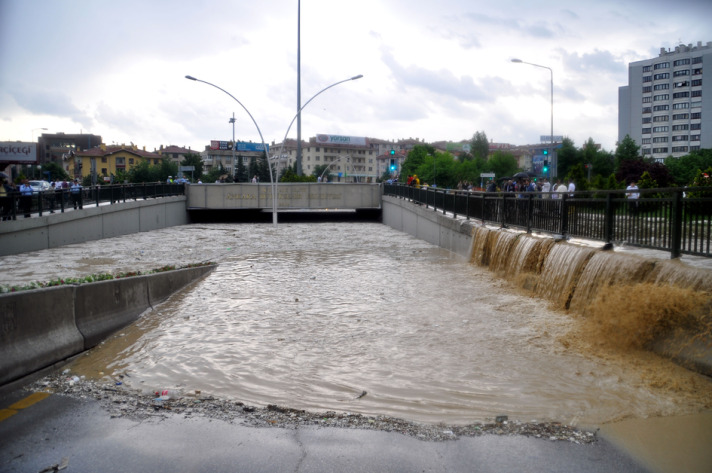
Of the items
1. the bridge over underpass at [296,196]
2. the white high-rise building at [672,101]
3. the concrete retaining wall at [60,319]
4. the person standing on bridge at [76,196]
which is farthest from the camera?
the white high-rise building at [672,101]

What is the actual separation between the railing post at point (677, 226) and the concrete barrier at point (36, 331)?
30.0ft

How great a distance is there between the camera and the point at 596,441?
569 centimetres

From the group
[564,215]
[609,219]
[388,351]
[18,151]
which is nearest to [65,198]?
[18,151]

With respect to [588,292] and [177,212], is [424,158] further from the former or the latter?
[588,292]

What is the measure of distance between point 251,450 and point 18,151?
35.6 feet

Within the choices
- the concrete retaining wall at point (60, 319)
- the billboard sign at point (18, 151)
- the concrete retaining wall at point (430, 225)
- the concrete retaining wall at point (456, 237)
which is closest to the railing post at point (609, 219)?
the concrete retaining wall at point (456, 237)

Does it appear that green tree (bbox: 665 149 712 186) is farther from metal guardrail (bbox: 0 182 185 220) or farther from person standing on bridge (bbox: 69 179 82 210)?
person standing on bridge (bbox: 69 179 82 210)

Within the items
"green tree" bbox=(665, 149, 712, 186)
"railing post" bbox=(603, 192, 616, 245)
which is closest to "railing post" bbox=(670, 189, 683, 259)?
"railing post" bbox=(603, 192, 616, 245)

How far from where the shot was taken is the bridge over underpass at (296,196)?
44875mm

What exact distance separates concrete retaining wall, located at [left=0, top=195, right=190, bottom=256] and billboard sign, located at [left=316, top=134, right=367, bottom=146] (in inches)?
5235

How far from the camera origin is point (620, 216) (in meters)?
11.4

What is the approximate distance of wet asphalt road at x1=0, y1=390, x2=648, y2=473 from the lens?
502cm

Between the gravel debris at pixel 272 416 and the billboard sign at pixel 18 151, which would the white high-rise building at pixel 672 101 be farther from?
the gravel debris at pixel 272 416

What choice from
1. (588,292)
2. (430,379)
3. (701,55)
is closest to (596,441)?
(430,379)
